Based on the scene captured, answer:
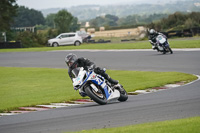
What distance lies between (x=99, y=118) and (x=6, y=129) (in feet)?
5.90

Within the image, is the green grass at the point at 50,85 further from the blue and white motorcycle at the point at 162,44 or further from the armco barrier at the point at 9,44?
the armco barrier at the point at 9,44

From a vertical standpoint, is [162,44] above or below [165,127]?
above

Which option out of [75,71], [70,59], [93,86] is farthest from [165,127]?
[70,59]

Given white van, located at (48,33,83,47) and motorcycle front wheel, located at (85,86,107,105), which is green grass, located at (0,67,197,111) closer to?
motorcycle front wheel, located at (85,86,107,105)

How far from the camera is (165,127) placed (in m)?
7.66

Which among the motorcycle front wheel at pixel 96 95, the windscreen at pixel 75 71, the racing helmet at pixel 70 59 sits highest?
the racing helmet at pixel 70 59

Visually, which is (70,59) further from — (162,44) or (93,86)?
(162,44)

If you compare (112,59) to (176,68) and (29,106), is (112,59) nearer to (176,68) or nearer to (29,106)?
(176,68)

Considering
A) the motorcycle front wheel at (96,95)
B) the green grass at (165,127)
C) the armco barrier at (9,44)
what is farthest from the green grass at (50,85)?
the armco barrier at (9,44)

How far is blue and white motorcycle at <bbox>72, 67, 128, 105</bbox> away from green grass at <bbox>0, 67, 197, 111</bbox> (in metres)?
2.47

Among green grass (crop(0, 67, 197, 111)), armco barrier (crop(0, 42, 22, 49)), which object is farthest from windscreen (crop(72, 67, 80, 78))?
armco barrier (crop(0, 42, 22, 49))

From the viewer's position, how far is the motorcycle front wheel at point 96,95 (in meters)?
11.3

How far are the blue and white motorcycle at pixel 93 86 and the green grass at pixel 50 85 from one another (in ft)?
8.11

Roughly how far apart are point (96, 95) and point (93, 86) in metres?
0.24
